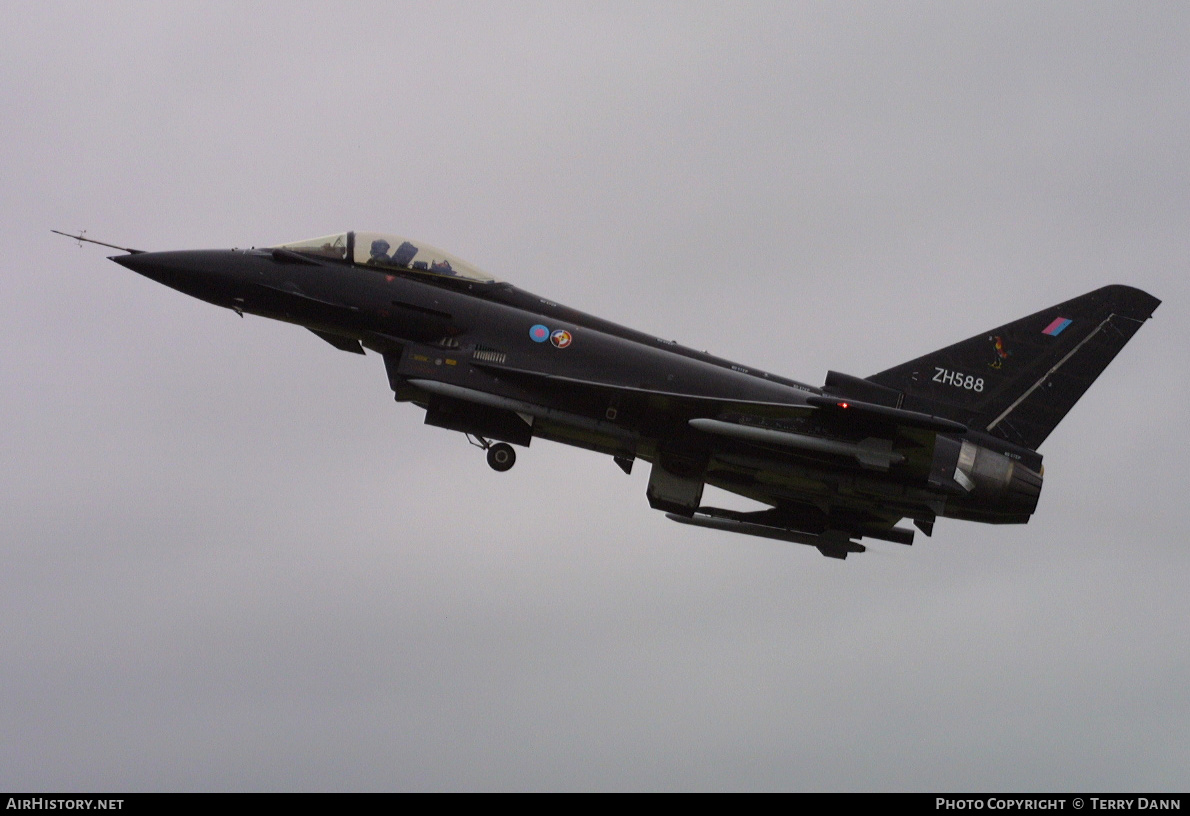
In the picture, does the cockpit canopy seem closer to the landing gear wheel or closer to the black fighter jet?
the black fighter jet

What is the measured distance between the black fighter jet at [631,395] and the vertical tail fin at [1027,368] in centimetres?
4

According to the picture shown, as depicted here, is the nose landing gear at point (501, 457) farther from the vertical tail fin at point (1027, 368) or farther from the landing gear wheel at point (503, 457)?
the vertical tail fin at point (1027, 368)

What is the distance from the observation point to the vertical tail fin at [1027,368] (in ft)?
84.9

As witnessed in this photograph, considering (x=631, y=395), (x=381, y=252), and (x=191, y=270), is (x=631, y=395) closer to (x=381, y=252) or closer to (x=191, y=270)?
(x=381, y=252)

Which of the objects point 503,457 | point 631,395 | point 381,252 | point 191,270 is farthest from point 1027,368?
point 191,270

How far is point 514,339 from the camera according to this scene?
2453cm

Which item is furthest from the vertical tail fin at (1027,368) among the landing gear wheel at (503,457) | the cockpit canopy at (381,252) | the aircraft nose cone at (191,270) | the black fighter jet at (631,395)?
the aircraft nose cone at (191,270)

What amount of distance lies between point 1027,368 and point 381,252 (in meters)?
11.6

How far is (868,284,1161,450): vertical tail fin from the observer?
25875 mm

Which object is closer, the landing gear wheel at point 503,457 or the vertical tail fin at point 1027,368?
the landing gear wheel at point 503,457

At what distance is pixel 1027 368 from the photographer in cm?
2622
